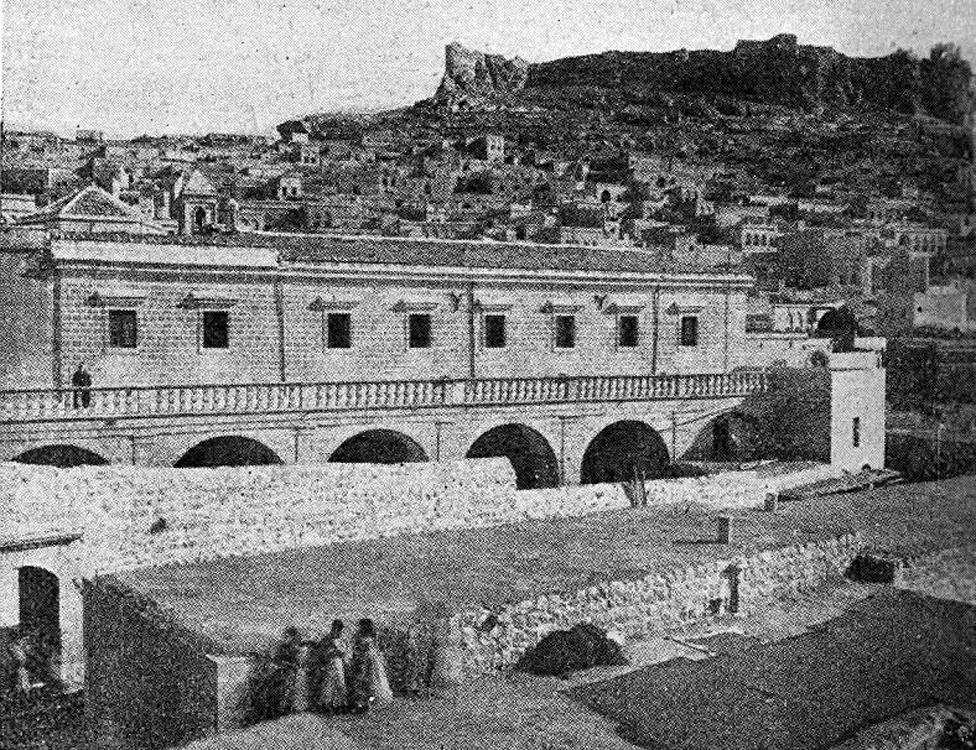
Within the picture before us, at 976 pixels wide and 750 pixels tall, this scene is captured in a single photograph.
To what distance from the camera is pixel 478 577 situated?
14.6m

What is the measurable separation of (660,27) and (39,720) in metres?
14.5

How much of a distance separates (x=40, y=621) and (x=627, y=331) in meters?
18.3

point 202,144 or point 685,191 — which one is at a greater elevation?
point 202,144

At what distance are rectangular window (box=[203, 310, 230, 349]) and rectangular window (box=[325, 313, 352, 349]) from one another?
2542 millimetres

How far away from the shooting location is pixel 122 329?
22.1m

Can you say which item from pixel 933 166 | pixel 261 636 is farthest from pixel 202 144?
pixel 261 636

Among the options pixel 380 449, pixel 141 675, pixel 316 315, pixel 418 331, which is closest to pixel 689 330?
pixel 418 331

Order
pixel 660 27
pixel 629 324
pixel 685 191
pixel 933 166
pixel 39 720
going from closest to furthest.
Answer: pixel 660 27 → pixel 39 720 → pixel 629 324 → pixel 933 166 → pixel 685 191

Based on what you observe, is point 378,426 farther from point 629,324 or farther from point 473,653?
point 473,653

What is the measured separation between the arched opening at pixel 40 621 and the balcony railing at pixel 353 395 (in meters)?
3.21

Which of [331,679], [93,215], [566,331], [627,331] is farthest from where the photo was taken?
[93,215]

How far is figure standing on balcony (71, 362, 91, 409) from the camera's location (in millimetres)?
20112

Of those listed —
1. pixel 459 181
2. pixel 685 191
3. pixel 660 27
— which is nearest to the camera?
pixel 660 27

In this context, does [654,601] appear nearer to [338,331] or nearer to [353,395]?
[353,395]
